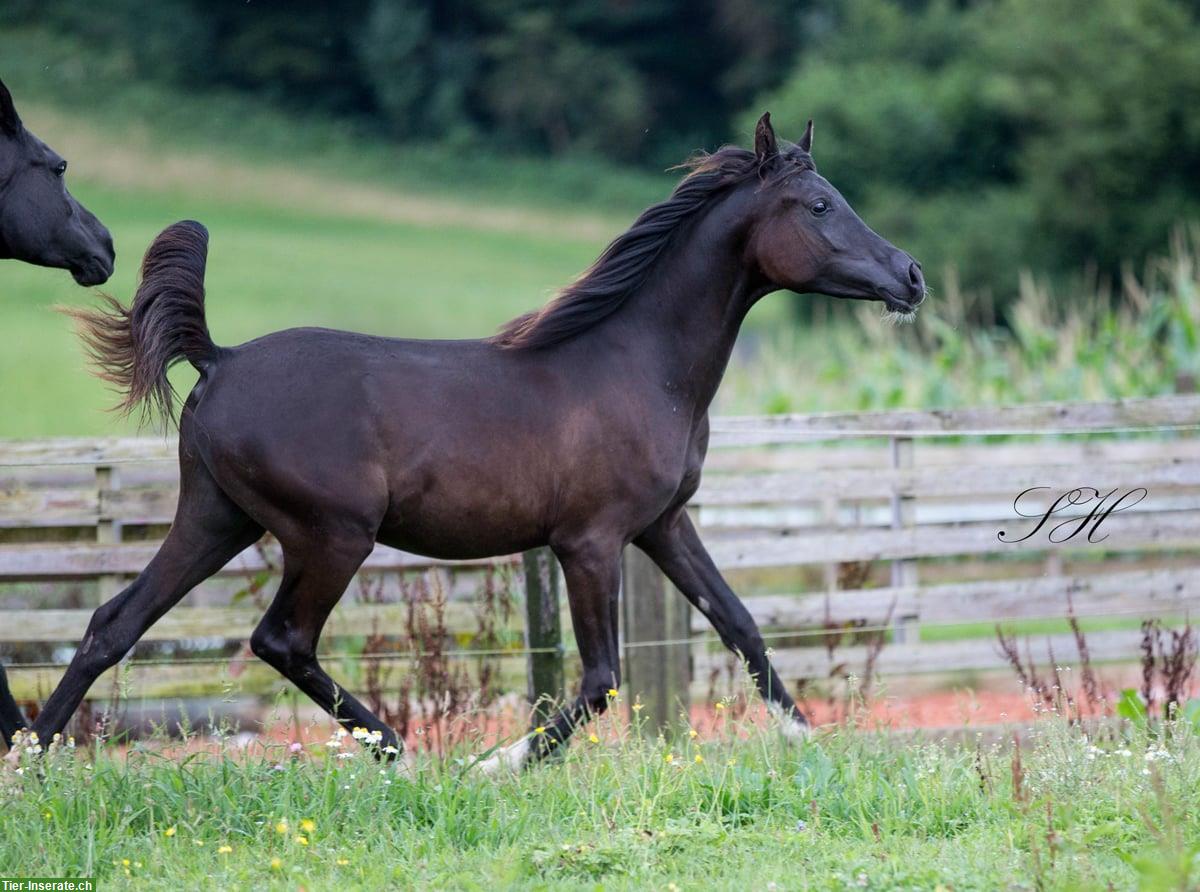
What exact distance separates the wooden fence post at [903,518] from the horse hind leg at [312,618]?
11.3 feet

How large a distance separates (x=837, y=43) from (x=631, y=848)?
37.6 m

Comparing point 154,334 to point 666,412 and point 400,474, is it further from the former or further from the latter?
point 666,412

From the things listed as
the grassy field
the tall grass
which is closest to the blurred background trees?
the grassy field

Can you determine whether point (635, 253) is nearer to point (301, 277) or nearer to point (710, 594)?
point (710, 594)

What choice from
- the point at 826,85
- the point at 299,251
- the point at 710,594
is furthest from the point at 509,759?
the point at 299,251

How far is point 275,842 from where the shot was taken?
4.24 m

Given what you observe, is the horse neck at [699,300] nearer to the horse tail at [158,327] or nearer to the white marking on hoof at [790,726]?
the white marking on hoof at [790,726]

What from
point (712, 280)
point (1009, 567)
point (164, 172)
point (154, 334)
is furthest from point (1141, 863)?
point (164, 172)

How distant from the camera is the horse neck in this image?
541cm

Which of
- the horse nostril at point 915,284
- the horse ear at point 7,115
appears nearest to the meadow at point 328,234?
the horse nostril at point 915,284

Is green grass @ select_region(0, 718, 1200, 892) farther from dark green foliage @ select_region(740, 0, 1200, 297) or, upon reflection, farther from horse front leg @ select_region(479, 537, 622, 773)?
dark green foliage @ select_region(740, 0, 1200, 297)

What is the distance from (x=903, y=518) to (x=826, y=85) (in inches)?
1064

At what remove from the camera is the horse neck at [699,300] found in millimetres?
5406

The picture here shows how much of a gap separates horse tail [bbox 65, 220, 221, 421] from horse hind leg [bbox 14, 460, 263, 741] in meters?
0.32
